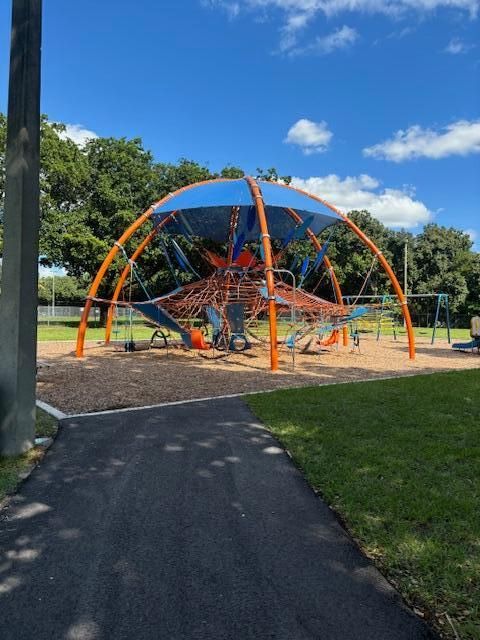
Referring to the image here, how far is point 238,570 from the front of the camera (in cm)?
305

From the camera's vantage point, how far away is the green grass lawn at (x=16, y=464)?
4.41 meters

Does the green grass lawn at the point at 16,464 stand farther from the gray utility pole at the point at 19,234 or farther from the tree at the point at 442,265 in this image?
the tree at the point at 442,265

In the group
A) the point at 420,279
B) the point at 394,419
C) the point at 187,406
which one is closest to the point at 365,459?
the point at 394,419

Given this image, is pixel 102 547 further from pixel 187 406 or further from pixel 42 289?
pixel 42 289

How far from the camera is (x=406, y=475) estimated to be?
4.58 metres

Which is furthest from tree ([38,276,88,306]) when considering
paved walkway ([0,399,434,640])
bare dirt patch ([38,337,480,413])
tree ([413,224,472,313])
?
paved walkway ([0,399,434,640])

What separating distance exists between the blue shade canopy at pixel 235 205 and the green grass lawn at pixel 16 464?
33.2 feet

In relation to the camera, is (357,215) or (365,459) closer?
(365,459)

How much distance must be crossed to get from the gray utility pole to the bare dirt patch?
7.58ft

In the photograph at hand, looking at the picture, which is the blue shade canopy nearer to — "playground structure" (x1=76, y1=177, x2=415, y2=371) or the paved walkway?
"playground structure" (x1=76, y1=177, x2=415, y2=371)

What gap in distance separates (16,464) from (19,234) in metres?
2.43

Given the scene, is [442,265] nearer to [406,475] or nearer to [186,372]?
[186,372]

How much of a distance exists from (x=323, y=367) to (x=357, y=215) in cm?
3643

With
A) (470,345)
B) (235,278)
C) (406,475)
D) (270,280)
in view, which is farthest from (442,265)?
(406,475)
